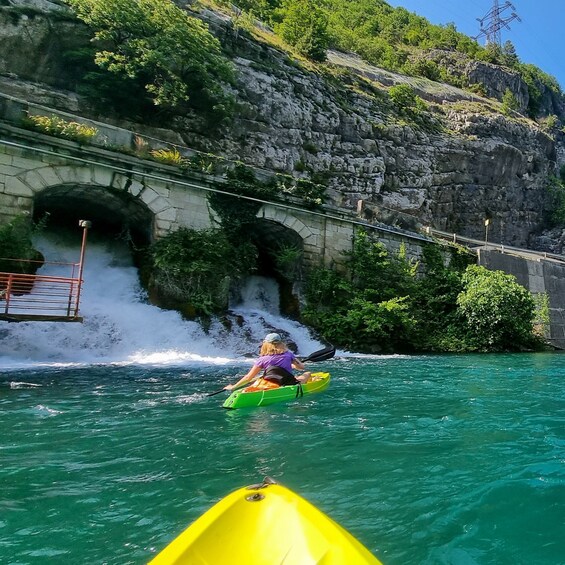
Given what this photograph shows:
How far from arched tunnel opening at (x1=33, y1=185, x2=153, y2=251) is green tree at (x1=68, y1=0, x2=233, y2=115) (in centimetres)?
704

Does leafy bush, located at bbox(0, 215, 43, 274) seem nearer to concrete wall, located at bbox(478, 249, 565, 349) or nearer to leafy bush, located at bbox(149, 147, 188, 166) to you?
leafy bush, located at bbox(149, 147, 188, 166)

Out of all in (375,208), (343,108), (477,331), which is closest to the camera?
(477,331)

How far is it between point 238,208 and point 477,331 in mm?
10609

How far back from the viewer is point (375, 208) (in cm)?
1875

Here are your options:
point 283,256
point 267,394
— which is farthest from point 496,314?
point 267,394

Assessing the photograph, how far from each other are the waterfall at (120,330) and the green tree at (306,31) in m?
25.5

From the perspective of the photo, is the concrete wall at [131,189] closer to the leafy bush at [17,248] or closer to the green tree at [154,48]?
the leafy bush at [17,248]

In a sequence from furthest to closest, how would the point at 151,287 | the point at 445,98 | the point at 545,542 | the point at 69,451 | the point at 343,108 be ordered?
1. the point at 445,98
2. the point at 343,108
3. the point at 151,287
4. the point at 69,451
5. the point at 545,542

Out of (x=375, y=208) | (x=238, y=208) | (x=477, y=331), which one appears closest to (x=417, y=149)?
(x=375, y=208)

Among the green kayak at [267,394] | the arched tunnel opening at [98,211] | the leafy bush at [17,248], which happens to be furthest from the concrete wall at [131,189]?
the green kayak at [267,394]

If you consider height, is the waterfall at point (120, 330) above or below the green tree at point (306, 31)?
below

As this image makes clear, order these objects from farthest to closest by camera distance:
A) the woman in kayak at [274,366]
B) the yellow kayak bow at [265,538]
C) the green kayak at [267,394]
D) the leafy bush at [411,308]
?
the leafy bush at [411,308], the woman in kayak at [274,366], the green kayak at [267,394], the yellow kayak bow at [265,538]

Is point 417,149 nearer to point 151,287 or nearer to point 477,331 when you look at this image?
point 477,331

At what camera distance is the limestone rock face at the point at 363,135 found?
19391 millimetres
